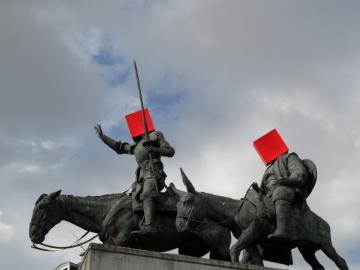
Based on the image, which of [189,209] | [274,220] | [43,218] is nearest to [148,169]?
[189,209]

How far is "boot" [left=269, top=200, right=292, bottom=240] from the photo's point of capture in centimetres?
1550

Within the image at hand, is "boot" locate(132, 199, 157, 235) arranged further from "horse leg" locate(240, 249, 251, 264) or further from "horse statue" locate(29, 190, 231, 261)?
"horse leg" locate(240, 249, 251, 264)

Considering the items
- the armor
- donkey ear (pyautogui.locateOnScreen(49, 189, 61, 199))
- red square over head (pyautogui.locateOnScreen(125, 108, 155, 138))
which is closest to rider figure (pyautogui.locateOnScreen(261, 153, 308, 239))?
the armor

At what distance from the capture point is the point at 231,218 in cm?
1631

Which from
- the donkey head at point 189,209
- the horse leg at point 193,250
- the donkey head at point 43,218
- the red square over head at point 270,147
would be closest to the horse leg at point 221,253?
the horse leg at point 193,250

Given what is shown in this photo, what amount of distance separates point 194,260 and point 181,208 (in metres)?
1.52

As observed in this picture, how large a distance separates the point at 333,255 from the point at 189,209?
3.09m

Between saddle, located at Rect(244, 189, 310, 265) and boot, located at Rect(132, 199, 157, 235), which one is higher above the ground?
boot, located at Rect(132, 199, 157, 235)

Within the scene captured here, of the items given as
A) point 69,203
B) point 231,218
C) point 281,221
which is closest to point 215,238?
point 231,218

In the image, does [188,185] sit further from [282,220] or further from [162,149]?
[282,220]

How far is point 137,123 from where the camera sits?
18.6 m

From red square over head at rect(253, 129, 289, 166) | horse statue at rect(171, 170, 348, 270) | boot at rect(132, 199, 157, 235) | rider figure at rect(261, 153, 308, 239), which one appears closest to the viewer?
rider figure at rect(261, 153, 308, 239)

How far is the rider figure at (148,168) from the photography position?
16783mm

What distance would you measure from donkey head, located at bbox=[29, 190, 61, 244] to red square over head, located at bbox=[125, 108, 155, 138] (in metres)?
2.32
